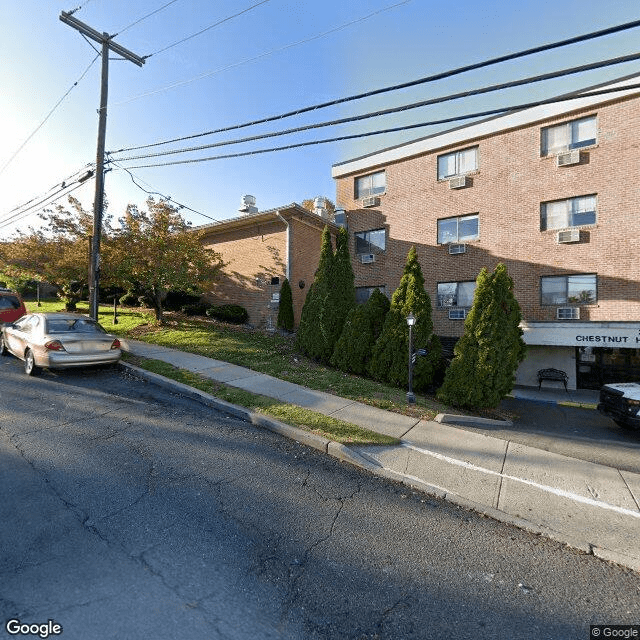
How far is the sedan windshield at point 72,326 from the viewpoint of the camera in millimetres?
7653

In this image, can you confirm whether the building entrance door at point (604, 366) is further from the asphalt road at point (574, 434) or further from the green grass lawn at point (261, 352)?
the green grass lawn at point (261, 352)

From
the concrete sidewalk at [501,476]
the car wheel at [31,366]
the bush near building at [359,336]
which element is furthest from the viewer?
the bush near building at [359,336]

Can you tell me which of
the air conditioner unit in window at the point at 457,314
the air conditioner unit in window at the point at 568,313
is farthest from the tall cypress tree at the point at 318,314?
the air conditioner unit in window at the point at 568,313

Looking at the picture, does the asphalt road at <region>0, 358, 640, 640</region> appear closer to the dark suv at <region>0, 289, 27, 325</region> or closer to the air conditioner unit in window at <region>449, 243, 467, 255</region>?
the dark suv at <region>0, 289, 27, 325</region>

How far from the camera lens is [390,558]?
9.43 ft

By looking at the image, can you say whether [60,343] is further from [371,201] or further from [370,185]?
[370,185]

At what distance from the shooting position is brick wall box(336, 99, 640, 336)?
39.4 ft

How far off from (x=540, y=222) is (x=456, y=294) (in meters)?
4.11

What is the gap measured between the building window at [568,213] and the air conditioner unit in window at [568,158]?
1.32 m

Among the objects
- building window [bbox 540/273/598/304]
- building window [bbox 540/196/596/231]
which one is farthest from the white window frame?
building window [bbox 540/196/596/231]

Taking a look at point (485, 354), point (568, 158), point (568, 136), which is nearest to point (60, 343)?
point (485, 354)

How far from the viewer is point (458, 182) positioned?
47.7ft

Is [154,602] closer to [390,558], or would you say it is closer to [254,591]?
[254,591]

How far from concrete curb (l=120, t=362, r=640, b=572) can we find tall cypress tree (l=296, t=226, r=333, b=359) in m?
4.60
